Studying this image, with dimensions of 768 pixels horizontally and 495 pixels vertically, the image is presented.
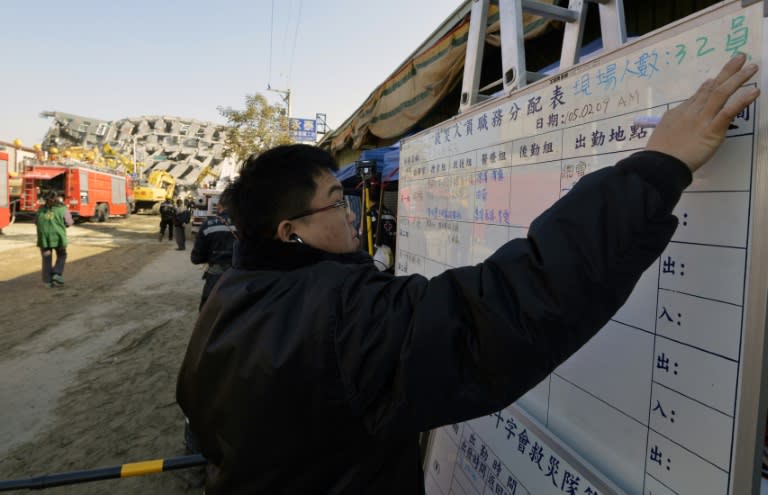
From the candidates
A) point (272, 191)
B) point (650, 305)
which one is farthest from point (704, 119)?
point (272, 191)

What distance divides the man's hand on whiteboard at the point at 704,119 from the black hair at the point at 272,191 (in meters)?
0.87

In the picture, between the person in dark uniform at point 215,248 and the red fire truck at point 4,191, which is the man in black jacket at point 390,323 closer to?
the person in dark uniform at point 215,248

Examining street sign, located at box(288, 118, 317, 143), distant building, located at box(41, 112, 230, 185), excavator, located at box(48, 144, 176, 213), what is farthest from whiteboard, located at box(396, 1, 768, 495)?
distant building, located at box(41, 112, 230, 185)

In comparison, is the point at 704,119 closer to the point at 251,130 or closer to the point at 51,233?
the point at 51,233

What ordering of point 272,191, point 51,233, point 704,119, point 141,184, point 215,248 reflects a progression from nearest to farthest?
point 704,119, point 272,191, point 215,248, point 51,233, point 141,184

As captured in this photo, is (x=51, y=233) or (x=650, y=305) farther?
(x=51, y=233)

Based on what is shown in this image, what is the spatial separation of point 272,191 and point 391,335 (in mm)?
599

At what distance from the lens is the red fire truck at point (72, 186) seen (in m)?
→ 21.0

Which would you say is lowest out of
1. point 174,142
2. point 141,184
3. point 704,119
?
point 704,119

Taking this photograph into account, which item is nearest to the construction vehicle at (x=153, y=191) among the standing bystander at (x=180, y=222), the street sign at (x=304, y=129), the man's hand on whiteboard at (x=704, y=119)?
the street sign at (x=304, y=129)

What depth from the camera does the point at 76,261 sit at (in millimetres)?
12688

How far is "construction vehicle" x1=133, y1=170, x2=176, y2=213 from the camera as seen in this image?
32125mm

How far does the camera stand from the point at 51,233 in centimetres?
903

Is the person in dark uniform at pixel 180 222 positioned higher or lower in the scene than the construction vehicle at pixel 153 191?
lower
